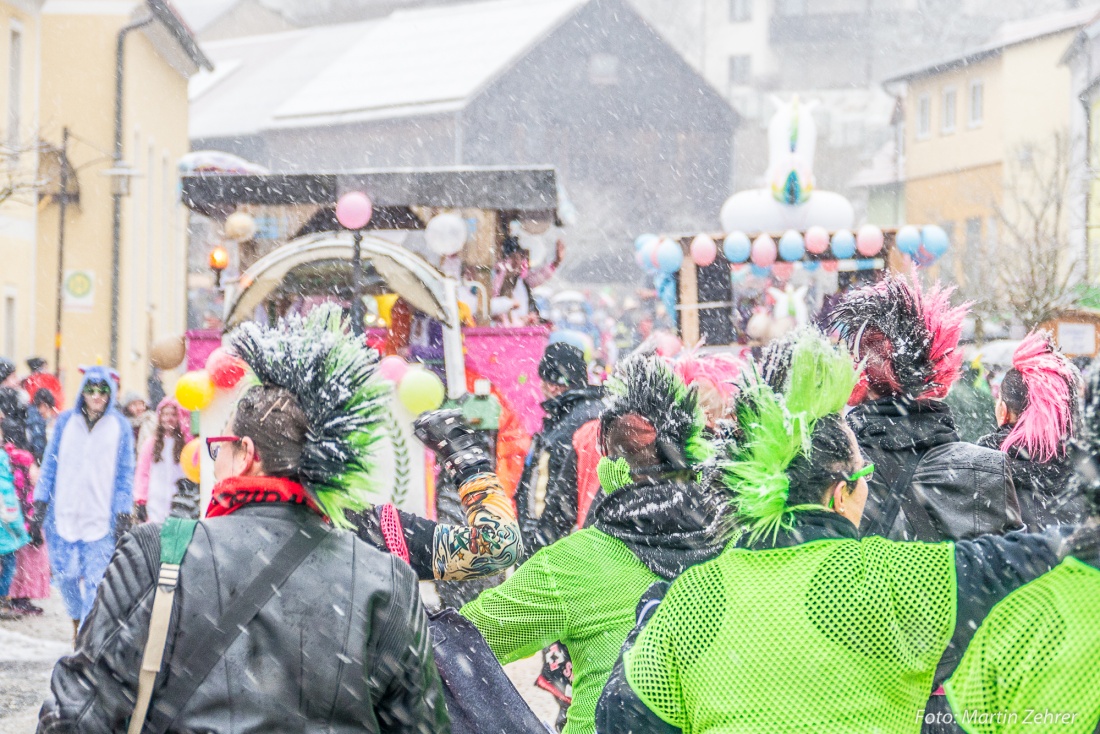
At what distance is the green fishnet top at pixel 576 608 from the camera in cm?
346

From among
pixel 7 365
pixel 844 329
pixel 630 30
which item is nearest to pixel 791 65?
pixel 630 30

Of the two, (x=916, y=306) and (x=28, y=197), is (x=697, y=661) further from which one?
(x=28, y=197)

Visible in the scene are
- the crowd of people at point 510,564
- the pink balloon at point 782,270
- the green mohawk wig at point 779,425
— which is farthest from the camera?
the pink balloon at point 782,270

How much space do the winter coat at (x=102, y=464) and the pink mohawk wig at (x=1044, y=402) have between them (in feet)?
19.3

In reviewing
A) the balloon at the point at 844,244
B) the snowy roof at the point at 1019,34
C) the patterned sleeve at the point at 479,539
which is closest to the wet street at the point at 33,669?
the patterned sleeve at the point at 479,539

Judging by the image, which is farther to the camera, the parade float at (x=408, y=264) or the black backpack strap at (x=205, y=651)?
the parade float at (x=408, y=264)

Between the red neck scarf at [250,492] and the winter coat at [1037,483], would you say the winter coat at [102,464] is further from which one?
the red neck scarf at [250,492]

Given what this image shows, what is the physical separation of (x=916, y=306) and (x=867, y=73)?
2534 inches

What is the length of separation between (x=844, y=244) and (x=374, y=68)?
37.8 meters

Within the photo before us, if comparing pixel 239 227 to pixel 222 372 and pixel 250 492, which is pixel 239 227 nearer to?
pixel 222 372

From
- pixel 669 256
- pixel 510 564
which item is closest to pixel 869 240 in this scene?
pixel 669 256

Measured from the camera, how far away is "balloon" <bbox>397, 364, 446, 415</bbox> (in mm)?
6199

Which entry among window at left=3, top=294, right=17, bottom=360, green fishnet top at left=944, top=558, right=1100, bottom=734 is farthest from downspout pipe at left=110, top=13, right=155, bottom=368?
green fishnet top at left=944, top=558, right=1100, bottom=734

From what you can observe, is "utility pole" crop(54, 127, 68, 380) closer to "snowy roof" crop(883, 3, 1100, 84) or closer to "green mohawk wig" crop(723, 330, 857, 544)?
"green mohawk wig" crop(723, 330, 857, 544)
